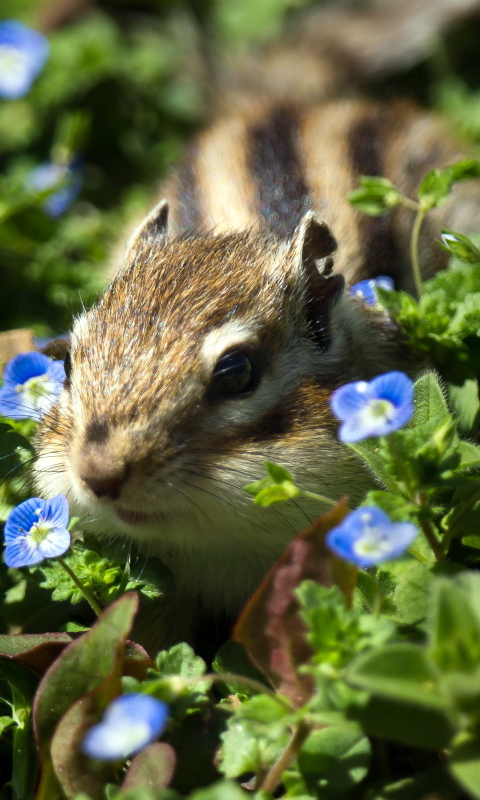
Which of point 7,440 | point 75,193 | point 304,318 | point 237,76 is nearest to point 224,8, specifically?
point 237,76

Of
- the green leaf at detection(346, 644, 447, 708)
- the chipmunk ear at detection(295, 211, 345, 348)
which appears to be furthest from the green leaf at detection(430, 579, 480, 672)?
the chipmunk ear at detection(295, 211, 345, 348)

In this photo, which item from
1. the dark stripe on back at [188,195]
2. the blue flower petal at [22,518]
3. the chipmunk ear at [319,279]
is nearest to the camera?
the blue flower petal at [22,518]

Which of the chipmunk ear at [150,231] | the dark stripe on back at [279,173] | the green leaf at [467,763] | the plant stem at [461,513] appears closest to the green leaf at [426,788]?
the green leaf at [467,763]

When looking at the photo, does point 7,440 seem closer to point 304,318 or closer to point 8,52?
point 304,318

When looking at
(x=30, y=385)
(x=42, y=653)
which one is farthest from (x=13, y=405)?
(x=42, y=653)

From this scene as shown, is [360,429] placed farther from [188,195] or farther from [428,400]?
[188,195]

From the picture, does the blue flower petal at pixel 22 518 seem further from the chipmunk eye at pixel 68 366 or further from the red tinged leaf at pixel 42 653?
the chipmunk eye at pixel 68 366
